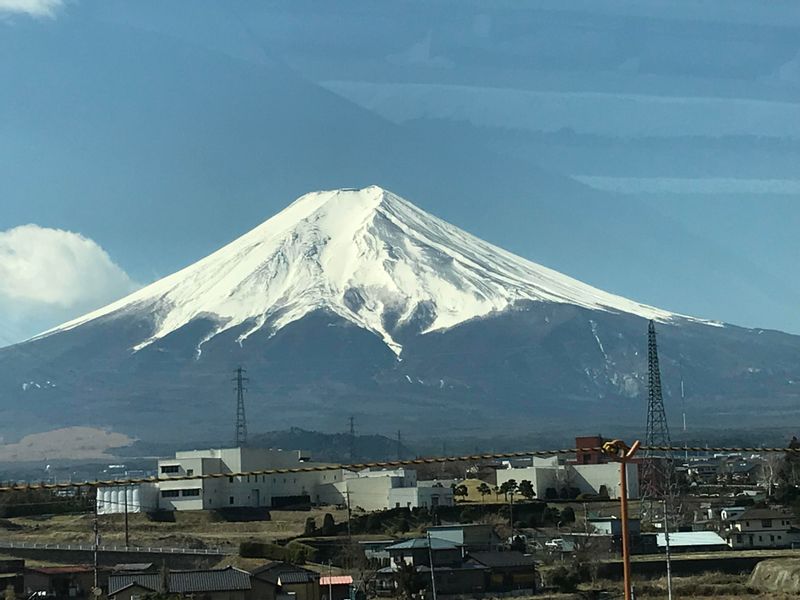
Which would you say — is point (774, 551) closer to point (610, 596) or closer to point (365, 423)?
point (610, 596)

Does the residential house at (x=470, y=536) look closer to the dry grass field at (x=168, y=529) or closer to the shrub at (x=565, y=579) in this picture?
the shrub at (x=565, y=579)

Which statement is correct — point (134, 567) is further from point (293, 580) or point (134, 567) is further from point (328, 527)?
point (328, 527)

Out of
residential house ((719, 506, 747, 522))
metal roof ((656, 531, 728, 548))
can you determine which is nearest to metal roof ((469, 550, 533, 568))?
metal roof ((656, 531, 728, 548))

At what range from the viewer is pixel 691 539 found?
4847 centimetres

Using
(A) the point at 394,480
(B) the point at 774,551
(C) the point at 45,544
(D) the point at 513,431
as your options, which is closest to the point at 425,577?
(B) the point at 774,551

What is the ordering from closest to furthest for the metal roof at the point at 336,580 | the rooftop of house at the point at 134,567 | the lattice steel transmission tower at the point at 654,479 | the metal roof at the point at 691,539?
the metal roof at the point at 336,580, the rooftop of house at the point at 134,567, the metal roof at the point at 691,539, the lattice steel transmission tower at the point at 654,479

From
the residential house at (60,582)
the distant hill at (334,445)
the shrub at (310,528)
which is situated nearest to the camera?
the residential house at (60,582)

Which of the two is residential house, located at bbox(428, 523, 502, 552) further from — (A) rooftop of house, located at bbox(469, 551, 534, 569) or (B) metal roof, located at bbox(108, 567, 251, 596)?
(B) metal roof, located at bbox(108, 567, 251, 596)

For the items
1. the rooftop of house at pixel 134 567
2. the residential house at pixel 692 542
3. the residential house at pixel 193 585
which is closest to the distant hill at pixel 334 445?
the residential house at pixel 692 542

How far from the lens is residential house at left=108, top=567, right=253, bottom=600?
34.2 meters

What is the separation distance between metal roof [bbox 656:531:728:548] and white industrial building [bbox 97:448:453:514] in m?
12.3

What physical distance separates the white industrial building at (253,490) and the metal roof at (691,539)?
12289mm

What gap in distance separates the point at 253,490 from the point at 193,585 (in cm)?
2945

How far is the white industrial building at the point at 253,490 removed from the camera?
61781 millimetres
